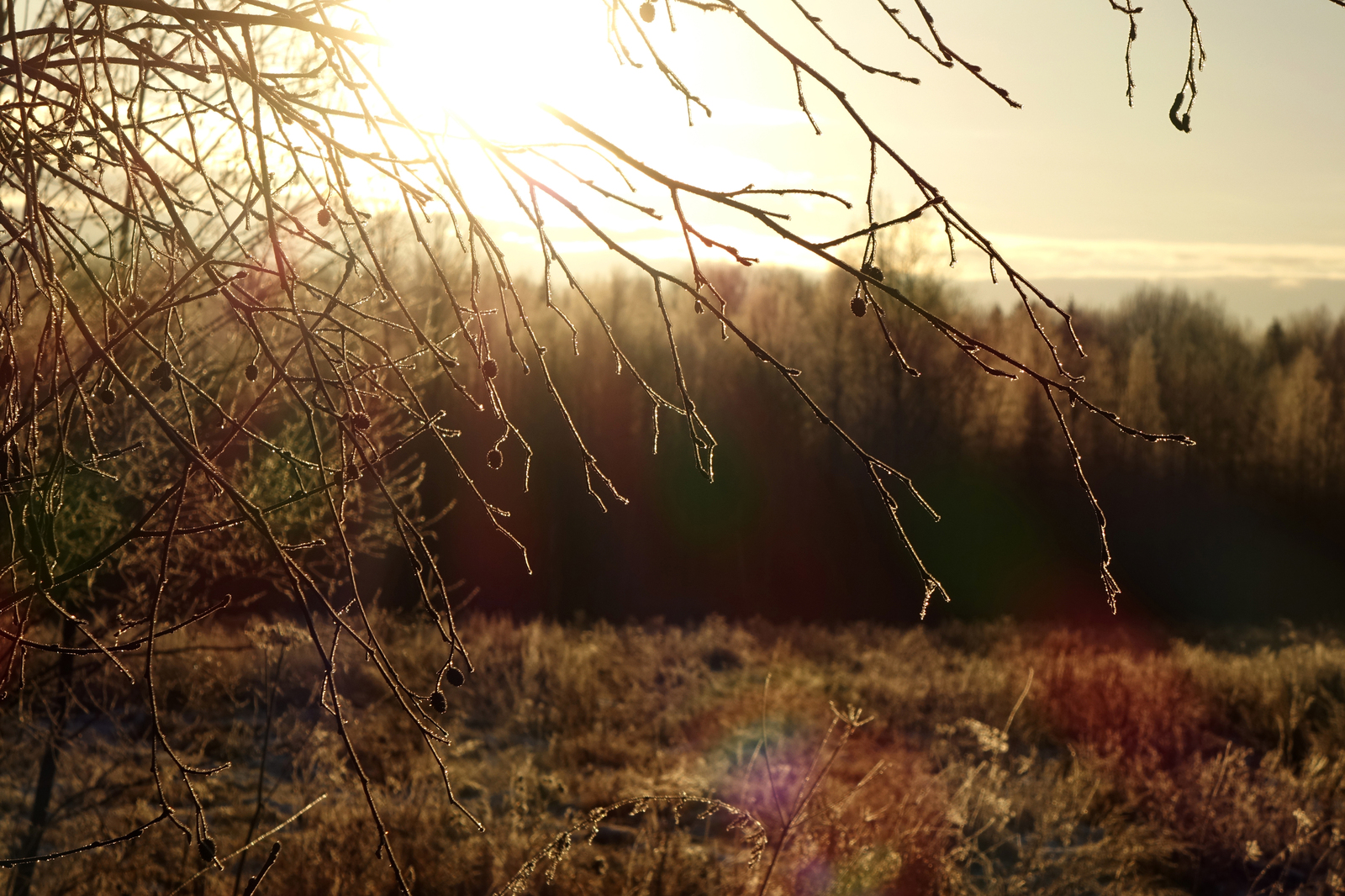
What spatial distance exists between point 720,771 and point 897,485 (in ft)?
59.7

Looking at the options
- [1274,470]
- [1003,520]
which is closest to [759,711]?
[1003,520]

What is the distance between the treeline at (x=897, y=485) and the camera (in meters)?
23.2

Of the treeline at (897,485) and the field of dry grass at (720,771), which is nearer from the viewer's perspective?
the field of dry grass at (720,771)

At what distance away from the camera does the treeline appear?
23219 mm

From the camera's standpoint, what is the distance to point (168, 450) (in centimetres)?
663

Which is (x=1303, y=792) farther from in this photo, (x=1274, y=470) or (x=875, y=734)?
(x=1274, y=470)

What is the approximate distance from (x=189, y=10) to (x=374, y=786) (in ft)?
19.1

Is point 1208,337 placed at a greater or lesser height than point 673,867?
greater

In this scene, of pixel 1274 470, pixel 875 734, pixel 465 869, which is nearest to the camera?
pixel 465 869

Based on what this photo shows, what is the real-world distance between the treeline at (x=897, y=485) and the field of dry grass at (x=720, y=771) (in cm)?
1099

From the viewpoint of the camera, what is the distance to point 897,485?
961 inches

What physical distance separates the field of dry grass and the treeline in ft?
36.0

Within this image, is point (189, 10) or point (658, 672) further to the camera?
point (658, 672)

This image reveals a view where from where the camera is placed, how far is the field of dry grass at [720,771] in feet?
15.0
